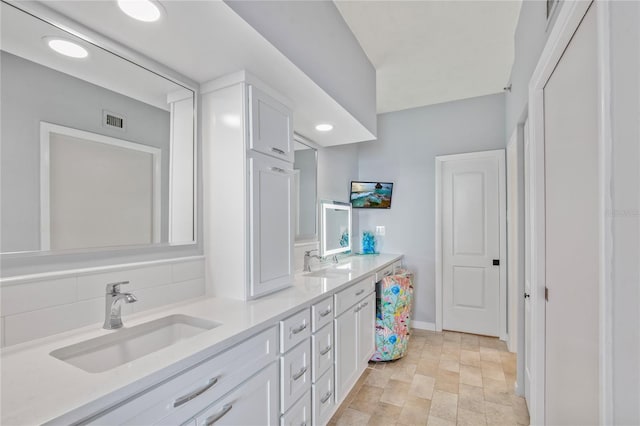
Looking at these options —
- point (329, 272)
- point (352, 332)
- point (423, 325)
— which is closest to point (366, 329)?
point (352, 332)

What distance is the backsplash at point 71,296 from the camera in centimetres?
102

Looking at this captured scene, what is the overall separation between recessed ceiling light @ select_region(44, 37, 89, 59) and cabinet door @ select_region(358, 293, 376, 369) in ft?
7.24

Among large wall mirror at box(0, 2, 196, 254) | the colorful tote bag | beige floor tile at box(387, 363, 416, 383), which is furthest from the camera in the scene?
the colorful tote bag

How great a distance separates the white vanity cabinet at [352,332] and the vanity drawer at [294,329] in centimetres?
39

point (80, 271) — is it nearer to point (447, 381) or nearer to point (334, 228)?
point (334, 228)

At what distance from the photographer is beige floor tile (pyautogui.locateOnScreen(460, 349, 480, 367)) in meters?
2.84

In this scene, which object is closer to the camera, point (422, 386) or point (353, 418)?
point (353, 418)

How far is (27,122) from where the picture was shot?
107 centimetres

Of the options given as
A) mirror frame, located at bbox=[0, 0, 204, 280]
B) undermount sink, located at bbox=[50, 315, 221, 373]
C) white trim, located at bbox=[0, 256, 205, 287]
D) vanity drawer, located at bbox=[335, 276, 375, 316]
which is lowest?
vanity drawer, located at bbox=[335, 276, 375, 316]

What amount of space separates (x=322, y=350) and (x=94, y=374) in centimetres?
120

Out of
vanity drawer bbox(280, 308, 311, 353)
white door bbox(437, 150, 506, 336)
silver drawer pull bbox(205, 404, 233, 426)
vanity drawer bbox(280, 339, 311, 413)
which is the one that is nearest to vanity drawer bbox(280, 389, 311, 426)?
vanity drawer bbox(280, 339, 311, 413)

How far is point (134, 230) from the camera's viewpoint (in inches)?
55.0

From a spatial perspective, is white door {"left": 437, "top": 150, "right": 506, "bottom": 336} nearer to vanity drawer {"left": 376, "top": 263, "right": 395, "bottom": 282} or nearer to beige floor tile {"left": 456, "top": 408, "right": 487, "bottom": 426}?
vanity drawer {"left": 376, "top": 263, "right": 395, "bottom": 282}

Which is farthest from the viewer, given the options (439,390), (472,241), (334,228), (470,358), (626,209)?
(472,241)
